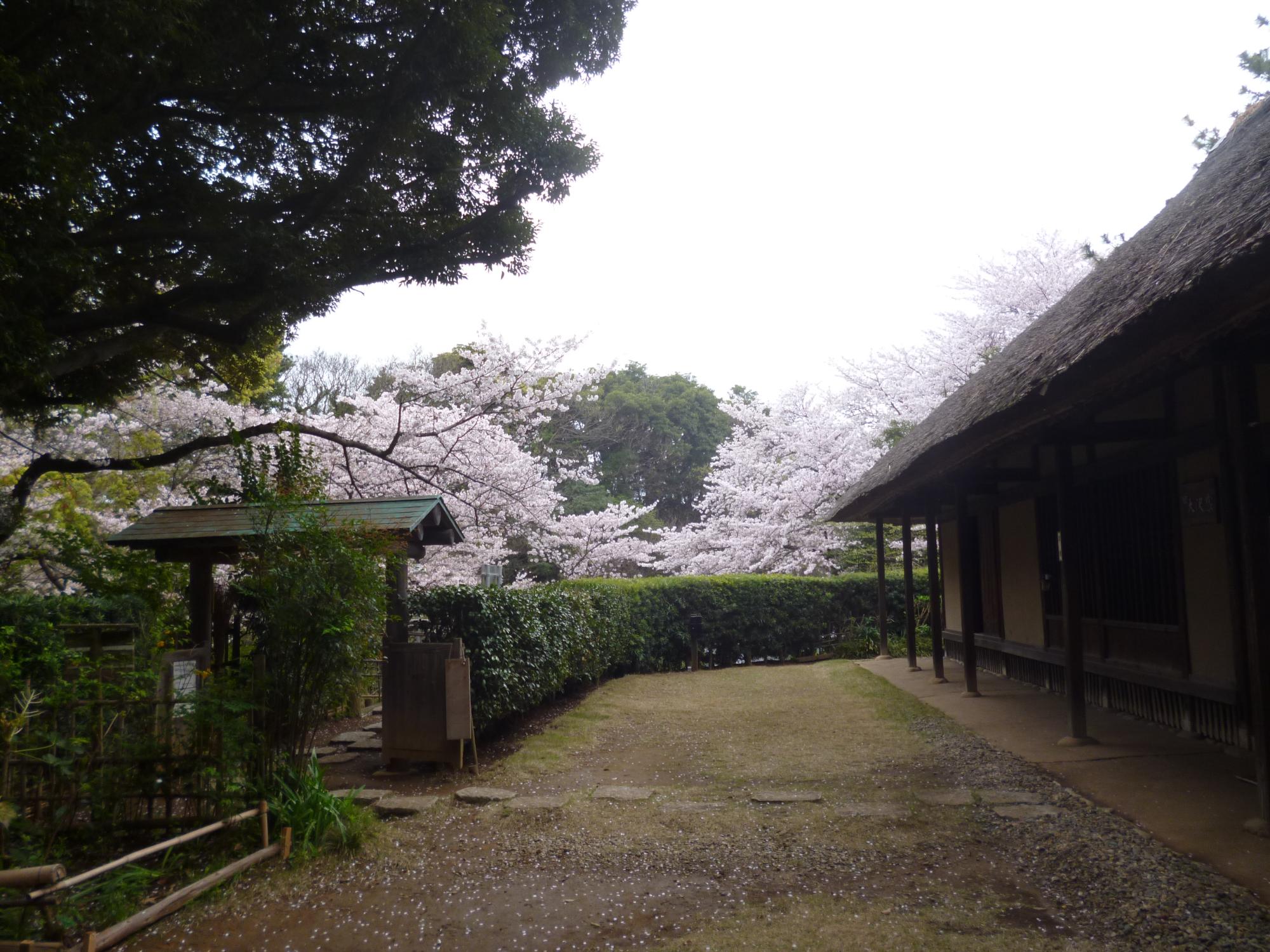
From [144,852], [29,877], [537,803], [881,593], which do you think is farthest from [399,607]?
[881,593]

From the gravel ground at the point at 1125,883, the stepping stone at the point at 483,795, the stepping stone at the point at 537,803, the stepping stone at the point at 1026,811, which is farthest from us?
the stepping stone at the point at 483,795

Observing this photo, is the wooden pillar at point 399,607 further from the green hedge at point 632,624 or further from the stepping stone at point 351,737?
the stepping stone at point 351,737

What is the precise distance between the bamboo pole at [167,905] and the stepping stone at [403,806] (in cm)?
109

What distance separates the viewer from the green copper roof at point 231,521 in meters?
7.02

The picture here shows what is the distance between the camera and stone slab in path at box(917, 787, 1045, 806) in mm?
5465

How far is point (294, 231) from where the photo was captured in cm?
799

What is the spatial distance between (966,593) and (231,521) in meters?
7.97

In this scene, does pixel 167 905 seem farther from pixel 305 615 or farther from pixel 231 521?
pixel 231 521

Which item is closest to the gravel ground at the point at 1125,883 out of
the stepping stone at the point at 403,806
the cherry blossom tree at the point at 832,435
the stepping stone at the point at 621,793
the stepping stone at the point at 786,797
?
the stepping stone at the point at 786,797

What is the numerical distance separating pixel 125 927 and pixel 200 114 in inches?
264

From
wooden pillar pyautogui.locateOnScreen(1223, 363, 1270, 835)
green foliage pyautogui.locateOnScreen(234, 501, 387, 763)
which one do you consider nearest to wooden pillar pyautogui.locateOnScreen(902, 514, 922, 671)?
wooden pillar pyautogui.locateOnScreen(1223, 363, 1270, 835)

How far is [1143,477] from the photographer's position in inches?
289

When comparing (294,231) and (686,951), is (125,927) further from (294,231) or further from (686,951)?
(294,231)

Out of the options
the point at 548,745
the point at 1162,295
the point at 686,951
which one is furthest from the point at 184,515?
the point at 1162,295
